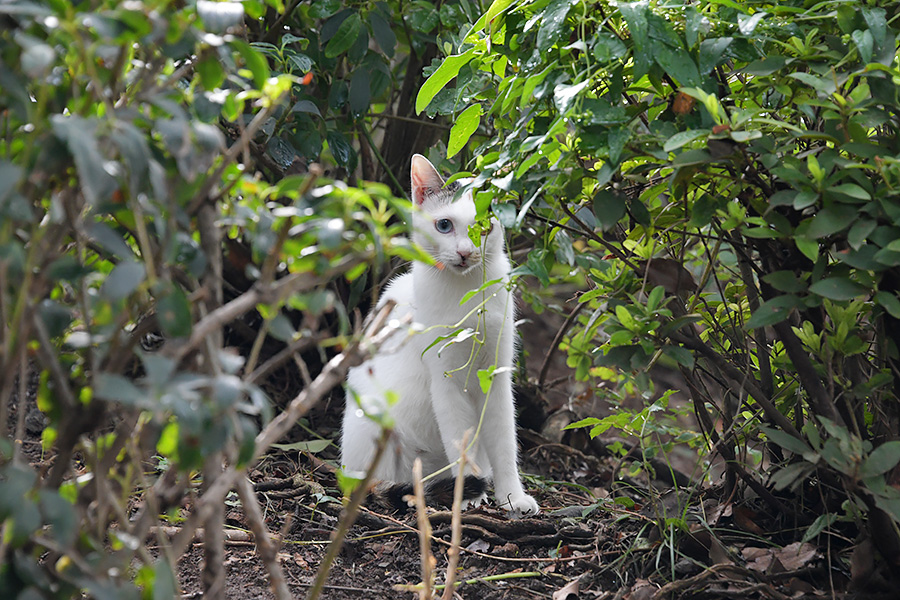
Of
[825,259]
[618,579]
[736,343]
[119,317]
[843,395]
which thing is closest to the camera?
[119,317]

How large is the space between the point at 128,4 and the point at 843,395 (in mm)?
1637

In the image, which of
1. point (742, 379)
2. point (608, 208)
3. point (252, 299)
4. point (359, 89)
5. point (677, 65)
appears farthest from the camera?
point (359, 89)

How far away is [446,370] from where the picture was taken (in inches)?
110

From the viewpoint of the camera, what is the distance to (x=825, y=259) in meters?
1.65

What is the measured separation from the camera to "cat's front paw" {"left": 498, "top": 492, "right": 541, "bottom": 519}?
253 cm

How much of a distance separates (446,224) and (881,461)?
1759 millimetres

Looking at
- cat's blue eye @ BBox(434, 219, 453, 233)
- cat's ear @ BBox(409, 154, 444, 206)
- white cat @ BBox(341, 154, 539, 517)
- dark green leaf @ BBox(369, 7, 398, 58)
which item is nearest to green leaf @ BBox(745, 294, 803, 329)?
white cat @ BBox(341, 154, 539, 517)

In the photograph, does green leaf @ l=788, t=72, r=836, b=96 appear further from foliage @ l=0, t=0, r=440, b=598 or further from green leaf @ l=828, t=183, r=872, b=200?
foliage @ l=0, t=0, r=440, b=598

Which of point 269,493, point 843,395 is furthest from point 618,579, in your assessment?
point 269,493

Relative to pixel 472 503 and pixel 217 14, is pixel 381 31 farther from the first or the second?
pixel 217 14

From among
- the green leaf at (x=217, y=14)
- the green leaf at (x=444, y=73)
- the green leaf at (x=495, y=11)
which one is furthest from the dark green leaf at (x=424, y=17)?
the green leaf at (x=217, y=14)

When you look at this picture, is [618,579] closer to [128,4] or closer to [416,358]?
[416,358]

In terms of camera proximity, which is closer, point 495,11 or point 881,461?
point 881,461

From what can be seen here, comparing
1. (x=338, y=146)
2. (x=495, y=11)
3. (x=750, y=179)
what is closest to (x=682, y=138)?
(x=750, y=179)
